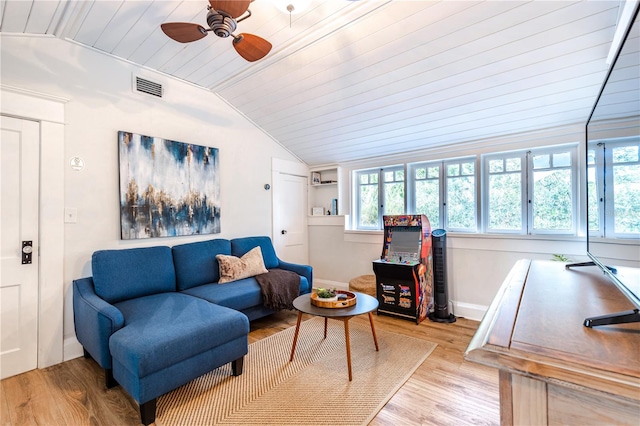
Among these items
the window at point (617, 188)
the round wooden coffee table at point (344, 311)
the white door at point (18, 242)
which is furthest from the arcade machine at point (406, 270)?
the white door at point (18, 242)

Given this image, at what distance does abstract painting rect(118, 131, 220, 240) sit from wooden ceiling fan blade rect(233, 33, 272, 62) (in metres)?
1.67

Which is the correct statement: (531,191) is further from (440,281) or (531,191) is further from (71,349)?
(71,349)

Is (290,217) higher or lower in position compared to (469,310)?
higher

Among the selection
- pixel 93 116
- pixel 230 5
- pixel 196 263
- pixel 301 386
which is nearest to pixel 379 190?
pixel 196 263

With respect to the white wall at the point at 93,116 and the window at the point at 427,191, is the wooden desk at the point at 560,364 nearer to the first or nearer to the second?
the window at the point at 427,191

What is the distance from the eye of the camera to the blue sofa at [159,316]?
1784 mm

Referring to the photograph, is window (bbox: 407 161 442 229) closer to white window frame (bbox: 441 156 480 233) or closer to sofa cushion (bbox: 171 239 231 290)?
white window frame (bbox: 441 156 480 233)

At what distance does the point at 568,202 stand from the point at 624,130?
253 centimetres

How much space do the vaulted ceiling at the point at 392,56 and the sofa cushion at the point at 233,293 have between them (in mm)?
2182

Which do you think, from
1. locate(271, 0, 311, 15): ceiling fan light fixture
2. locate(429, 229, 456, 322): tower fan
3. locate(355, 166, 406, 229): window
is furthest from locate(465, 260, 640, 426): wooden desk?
locate(355, 166, 406, 229): window

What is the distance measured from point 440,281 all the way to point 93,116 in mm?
3980

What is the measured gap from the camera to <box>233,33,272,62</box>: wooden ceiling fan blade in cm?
193

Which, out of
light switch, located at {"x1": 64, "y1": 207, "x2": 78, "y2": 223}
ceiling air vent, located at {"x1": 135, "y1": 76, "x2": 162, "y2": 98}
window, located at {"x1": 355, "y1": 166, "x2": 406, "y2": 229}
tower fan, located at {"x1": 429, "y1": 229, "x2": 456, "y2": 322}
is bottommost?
tower fan, located at {"x1": 429, "y1": 229, "x2": 456, "y2": 322}

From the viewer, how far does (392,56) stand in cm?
253
